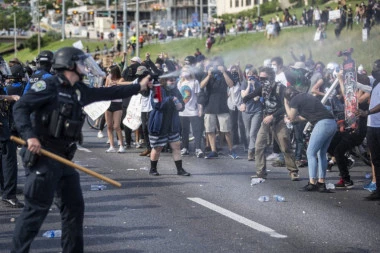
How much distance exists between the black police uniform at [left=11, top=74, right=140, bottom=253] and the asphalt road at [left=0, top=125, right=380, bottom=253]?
121 cm

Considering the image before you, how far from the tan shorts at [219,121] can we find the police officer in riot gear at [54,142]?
1031 cm

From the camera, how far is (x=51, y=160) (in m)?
7.29

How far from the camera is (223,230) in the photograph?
9.60 meters

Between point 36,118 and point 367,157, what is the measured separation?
9.33 m

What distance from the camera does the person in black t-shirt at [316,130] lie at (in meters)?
12.5

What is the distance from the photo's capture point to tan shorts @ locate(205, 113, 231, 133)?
703 inches

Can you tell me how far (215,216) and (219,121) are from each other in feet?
25.0

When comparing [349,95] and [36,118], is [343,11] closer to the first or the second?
[349,95]

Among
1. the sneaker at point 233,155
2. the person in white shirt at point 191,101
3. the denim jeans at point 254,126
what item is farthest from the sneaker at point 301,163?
the person in white shirt at point 191,101

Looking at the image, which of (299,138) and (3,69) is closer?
(3,69)

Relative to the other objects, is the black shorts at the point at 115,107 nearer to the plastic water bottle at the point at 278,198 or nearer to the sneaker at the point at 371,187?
the sneaker at the point at 371,187

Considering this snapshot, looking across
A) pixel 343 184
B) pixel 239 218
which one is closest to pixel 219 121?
pixel 343 184

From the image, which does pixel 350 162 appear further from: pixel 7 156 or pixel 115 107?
pixel 7 156

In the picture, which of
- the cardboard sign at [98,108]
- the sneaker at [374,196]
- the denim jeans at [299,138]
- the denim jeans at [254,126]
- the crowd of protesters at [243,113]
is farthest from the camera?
the cardboard sign at [98,108]
